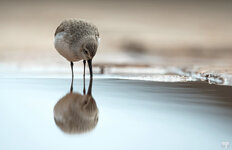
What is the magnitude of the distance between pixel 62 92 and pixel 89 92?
0.22 metres

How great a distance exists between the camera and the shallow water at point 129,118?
5.02 feet

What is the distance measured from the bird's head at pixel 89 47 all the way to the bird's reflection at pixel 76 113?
1290 millimetres

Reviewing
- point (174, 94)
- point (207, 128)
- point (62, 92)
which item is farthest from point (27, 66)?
point (207, 128)

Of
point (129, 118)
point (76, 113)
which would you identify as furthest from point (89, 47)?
point (129, 118)

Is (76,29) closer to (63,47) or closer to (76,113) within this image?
(63,47)

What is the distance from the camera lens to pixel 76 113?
206cm

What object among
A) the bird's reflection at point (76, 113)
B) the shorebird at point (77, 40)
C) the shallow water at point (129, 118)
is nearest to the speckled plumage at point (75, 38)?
the shorebird at point (77, 40)

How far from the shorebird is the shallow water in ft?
2.61

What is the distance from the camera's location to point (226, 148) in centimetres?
148

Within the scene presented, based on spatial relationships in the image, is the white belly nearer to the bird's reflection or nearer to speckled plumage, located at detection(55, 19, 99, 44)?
speckled plumage, located at detection(55, 19, 99, 44)

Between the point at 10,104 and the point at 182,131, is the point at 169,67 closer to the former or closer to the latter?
the point at 10,104

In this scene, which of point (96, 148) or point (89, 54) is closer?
point (96, 148)

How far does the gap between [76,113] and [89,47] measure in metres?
1.97

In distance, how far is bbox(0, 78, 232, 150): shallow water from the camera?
1.53 m
